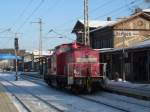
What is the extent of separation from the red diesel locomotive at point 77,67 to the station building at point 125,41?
1245 cm

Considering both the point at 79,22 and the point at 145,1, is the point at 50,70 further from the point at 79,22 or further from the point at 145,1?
the point at 79,22

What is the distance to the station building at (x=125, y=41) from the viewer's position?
48469 millimetres

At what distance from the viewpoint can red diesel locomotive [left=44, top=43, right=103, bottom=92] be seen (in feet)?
97.2

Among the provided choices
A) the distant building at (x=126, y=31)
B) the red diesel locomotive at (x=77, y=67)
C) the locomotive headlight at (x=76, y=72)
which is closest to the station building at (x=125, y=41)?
the distant building at (x=126, y=31)

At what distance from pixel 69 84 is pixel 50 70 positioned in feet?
28.6

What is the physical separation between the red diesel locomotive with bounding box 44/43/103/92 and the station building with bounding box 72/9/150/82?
40.9 feet

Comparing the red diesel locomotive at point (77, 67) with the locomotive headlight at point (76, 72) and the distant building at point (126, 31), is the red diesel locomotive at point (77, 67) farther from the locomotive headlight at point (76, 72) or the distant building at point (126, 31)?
the distant building at point (126, 31)

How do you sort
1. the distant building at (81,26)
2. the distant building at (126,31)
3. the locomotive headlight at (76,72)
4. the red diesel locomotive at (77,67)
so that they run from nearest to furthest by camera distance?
the red diesel locomotive at (77,67), the locomotive headlight at (76,72), the distant building at (126,31), the distant building at (81,26)

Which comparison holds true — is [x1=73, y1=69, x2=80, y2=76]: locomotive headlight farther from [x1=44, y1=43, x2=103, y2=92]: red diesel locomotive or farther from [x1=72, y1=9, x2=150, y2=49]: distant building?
[x1=72, y1=9, x2=150, y2=49]: distant building

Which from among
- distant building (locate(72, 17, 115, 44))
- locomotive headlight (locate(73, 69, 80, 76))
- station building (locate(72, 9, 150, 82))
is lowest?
locomotive headlight (locate(73, 69, 80, 76))

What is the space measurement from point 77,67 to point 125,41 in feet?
118

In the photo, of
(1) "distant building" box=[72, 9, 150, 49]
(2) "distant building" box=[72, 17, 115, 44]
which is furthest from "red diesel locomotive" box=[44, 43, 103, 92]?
(2) "distant building" box=[72, 17, 115, 44]

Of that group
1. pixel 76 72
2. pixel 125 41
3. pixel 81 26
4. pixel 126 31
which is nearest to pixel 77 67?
pixel 76 72

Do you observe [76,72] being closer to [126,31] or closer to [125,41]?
[126,31]
